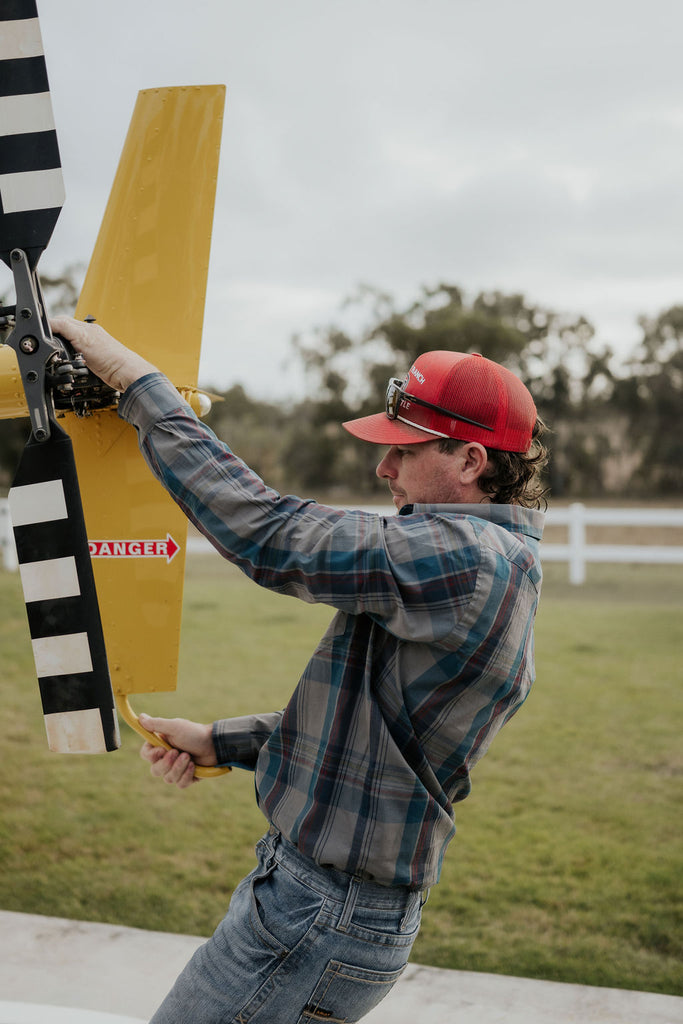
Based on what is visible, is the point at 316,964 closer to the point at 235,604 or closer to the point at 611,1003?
the point at 611,1003

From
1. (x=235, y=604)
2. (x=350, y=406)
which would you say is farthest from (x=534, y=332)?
(x=235, y=604)

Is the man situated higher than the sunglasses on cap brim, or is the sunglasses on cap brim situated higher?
the sunglasses on cap brim

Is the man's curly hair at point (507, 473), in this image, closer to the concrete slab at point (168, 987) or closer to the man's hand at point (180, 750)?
the man's hand at point (180, 750)

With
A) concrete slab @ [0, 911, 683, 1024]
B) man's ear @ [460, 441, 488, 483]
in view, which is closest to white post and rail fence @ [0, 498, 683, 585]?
concrete slab @ [0, 911, 683, 1024]

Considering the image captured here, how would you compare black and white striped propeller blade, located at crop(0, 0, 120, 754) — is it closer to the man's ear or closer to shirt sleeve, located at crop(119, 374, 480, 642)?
shirt sleeve, located at crop(119, 374, 480, 642)

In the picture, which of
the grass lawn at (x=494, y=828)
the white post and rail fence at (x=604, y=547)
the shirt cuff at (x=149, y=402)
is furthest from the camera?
the white post and rail fence at (x=604, y=547)

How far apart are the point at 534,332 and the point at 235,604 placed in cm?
2168

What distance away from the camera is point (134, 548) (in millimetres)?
2414

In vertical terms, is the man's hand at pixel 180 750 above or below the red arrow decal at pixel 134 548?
below

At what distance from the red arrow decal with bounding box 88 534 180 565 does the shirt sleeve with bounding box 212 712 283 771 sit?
50 cm

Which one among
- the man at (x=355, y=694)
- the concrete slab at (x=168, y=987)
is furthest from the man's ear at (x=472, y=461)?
the concrete slab at (x=168, y=987)

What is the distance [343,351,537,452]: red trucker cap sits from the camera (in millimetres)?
1909

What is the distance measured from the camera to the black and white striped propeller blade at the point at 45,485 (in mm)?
1940

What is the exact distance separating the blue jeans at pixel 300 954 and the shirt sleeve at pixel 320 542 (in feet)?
1.89
